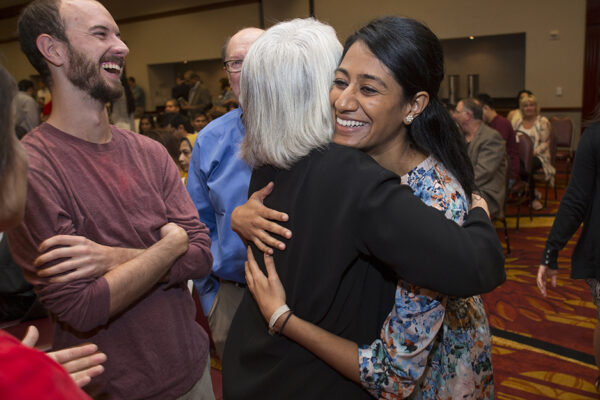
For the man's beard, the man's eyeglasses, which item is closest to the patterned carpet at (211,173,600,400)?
the man's eyeglasses

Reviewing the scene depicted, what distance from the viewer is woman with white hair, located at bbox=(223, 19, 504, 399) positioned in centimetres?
97

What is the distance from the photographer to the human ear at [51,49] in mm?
1418

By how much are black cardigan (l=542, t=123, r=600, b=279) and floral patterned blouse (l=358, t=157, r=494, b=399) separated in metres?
1.02

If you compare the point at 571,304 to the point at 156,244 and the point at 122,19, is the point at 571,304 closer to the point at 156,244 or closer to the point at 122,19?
the point at 156,244

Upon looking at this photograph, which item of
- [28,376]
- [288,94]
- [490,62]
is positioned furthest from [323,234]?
[490,62]

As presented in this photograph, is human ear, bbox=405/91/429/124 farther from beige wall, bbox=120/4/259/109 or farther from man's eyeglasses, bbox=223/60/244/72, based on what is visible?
beige wall, bbox=120/4/259/109

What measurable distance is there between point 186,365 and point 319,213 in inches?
30.1

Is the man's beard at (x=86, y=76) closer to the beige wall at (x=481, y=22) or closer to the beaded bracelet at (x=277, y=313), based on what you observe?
the beaded bracelet at (x=277, y=313)

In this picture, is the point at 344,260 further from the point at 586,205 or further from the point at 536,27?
the point at 536,27

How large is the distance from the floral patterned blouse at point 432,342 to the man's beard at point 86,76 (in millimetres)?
936

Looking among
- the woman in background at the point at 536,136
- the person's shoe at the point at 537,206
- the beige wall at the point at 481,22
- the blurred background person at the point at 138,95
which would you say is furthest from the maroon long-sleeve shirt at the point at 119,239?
the blurred background person at the point at 138,95

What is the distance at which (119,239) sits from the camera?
140cm

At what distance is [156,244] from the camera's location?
1412mm

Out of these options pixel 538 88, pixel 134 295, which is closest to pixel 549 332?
pixel 134 295
